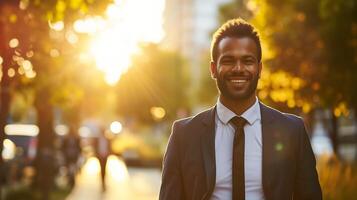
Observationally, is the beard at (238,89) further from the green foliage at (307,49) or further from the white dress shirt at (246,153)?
the green foliage at (307,49)

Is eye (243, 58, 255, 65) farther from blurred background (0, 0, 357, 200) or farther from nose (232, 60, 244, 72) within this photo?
blurred background (0, 0, 357, 200)

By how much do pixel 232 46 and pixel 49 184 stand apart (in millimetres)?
14913

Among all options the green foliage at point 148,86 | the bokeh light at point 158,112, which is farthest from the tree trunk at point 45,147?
the bokeh light at point 158,112

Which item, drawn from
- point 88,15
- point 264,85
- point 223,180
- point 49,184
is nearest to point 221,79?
point 223,180

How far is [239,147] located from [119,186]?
74.1 feet

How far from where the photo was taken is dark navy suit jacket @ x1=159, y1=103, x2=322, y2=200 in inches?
157

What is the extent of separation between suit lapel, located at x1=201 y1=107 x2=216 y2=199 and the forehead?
31cm

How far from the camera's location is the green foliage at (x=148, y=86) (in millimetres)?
70625

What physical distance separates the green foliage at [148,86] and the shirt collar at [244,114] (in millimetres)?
63429

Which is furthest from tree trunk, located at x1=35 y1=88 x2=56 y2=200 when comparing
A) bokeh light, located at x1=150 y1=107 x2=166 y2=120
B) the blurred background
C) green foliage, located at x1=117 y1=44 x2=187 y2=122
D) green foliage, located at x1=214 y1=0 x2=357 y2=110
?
bokeh light, located at x1=150 y1=107 x2=166 y2=120

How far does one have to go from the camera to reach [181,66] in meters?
91.9

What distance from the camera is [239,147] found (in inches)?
157

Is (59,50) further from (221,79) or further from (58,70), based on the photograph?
(221,79)

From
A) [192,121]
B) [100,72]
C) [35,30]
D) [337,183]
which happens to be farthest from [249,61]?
[100,72]
